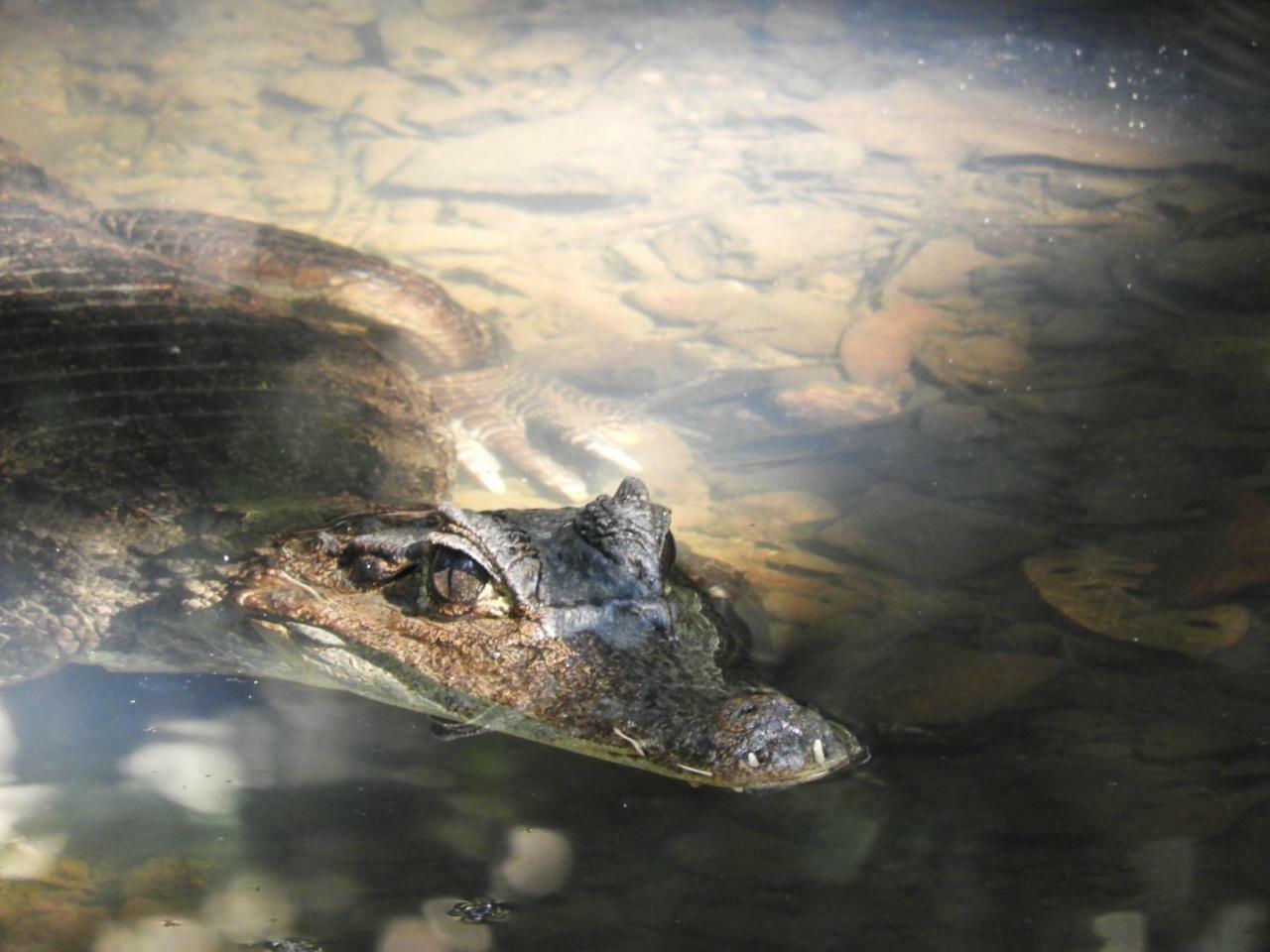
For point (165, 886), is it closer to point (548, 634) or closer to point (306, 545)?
point (548, 634)

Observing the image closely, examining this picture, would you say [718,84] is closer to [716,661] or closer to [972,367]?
[972,367]

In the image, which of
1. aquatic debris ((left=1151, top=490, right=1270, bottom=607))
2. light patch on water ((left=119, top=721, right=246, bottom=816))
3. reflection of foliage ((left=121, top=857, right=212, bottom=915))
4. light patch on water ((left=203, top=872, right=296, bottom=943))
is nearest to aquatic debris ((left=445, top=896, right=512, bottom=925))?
light patch on water ((left=203, top=872, right=296, bottom=943))

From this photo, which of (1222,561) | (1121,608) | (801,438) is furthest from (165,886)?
(801,438)

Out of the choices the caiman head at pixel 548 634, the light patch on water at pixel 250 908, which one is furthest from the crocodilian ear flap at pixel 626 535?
the light patch on water at pixel 250 908

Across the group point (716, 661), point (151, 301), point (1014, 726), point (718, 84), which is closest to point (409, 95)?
point (718, 84)

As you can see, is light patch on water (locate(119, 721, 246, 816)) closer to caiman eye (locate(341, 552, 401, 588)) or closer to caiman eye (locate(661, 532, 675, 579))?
caiman eye (locate(341, 552, 401, 588))

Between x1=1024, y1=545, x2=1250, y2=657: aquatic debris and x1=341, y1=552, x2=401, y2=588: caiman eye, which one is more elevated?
x1=1024, y1=545, x2=1250, y2=657: aquatic debris
